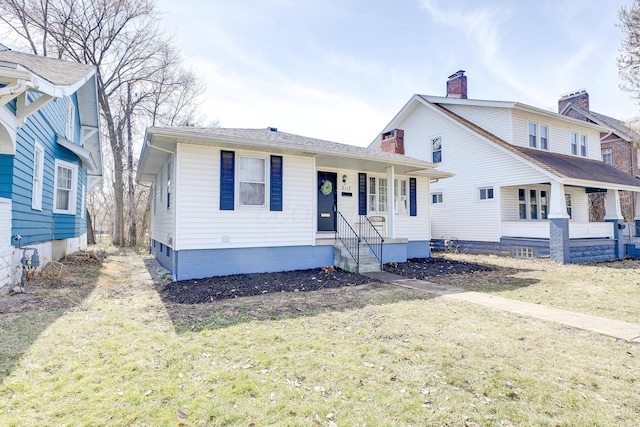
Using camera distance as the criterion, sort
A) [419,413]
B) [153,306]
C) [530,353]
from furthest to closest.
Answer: [153,306] < [530,353] < [419,413]

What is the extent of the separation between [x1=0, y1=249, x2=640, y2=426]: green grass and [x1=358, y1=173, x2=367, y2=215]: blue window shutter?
22.3 ft

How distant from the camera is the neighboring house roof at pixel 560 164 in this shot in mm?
12914

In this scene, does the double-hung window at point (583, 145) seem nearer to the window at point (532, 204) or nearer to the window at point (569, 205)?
the window at point (569, 205)

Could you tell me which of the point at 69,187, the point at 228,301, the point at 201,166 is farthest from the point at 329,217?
the point at 69,187

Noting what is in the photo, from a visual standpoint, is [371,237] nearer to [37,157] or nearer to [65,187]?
[37,157]

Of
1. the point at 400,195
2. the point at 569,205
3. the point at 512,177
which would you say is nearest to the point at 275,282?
the point at 400,195

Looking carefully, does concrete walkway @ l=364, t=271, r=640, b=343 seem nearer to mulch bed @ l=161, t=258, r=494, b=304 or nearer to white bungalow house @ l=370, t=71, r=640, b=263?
mulch bed @ l=161, t=258, r=494, b=304

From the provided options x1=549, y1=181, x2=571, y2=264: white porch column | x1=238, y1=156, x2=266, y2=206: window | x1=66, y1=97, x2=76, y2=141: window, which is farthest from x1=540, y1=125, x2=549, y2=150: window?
x1=66, y1=97, x2=76, y2=141: window

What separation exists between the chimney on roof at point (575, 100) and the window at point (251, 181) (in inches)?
887

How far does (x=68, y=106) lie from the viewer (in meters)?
11.8

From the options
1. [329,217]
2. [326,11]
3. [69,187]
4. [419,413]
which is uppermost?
[326,11]

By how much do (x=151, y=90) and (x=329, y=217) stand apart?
16.7 meters

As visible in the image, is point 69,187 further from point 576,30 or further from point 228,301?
point 576,30

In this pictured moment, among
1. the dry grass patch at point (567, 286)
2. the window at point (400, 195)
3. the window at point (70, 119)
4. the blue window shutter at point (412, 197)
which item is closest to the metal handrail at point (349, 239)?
the window at point (400, 195)
